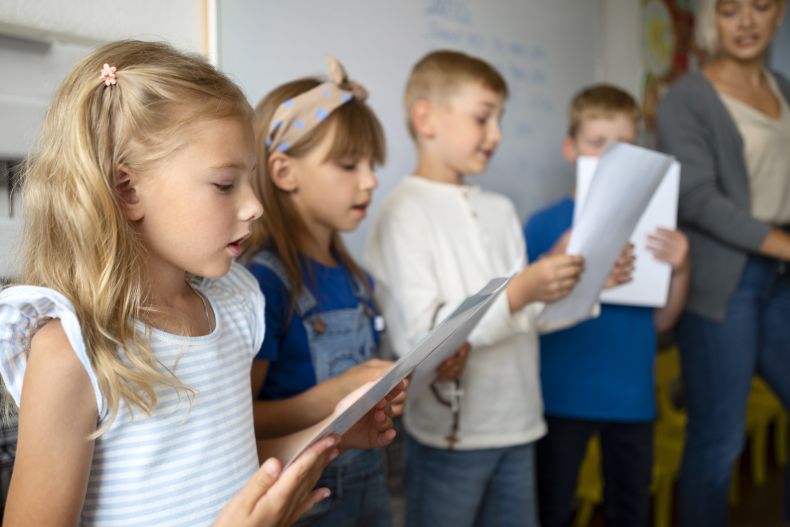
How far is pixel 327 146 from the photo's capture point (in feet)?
3.71

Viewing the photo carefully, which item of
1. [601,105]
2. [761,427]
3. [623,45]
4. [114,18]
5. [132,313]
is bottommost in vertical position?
[761,427]

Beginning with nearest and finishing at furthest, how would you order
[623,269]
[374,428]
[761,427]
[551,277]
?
[374,428] < [551,277] < [623,269] < [761,427]

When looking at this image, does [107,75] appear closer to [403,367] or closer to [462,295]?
[403,367]

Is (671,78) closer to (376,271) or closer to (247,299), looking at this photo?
(376,271)

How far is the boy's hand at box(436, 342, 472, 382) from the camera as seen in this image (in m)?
1.19

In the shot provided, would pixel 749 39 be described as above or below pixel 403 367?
above

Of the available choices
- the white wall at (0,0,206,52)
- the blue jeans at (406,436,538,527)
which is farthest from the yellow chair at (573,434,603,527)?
the white wall at (0,0,206,52)

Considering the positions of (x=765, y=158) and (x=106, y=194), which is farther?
(x=765, y=158)

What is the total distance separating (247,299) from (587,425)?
1011 millimetres

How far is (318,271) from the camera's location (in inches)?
44.4

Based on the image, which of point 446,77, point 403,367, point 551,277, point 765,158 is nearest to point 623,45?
point 765,158

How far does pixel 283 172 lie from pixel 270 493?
0.59 m

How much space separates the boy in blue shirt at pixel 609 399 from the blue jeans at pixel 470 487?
0.23 metres

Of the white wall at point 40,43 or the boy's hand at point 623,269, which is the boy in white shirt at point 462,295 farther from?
the white wall at point 40,43
